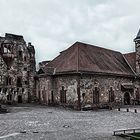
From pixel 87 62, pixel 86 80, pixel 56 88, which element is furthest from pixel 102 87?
pixel 56 88

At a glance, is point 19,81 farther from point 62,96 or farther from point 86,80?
point 86,80

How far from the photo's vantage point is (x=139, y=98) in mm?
45438

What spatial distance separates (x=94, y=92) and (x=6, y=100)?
17210 millimetres

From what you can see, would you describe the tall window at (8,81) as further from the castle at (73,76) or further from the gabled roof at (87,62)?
the gabled roof at (87,62)

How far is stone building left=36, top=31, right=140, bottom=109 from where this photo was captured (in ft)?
120

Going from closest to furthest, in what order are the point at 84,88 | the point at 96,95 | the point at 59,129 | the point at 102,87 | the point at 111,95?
the point at 59,129
the point at 84,88
the point at 96,95
the point at 102,87
the point at 111,95

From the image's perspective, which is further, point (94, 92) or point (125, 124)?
point (94, 92)

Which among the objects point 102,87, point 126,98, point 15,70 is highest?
point 15,70

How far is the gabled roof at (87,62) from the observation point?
37259 mm

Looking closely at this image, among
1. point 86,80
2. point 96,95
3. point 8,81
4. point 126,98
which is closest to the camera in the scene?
point 86,80

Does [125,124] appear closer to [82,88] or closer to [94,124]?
[94,124]

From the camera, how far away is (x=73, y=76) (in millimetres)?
36562

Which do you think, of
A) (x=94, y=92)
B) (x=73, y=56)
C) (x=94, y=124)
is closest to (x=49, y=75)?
(x=73, y=56)

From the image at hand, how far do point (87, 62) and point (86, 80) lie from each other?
300 cm
